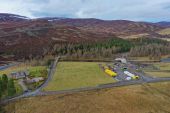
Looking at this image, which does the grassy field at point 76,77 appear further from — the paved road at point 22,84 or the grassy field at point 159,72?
the grassy field at point 159,72

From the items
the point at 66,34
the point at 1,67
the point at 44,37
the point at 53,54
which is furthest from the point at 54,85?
the point at 66,34

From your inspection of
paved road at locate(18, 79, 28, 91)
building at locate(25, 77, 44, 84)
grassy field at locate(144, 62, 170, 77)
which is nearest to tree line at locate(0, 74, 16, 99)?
paved road at locate(18, 79, 28, 91)

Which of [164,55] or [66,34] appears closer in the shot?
[164,55]

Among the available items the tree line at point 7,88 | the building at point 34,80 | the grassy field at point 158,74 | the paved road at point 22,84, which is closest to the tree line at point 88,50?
the grassy field at point 158,74

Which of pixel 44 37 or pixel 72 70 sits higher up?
pixel 44 37

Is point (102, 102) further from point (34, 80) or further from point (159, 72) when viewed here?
point (159, 72)

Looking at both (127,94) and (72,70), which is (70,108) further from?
(72,70)

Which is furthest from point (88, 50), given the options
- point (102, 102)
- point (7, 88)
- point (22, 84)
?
point (102, 102)
